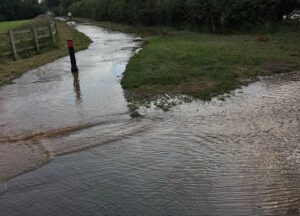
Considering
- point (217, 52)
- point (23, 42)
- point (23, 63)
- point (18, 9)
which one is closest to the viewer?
point (217, 52)

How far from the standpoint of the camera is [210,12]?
2456 centimetres

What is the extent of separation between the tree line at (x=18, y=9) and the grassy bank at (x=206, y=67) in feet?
257

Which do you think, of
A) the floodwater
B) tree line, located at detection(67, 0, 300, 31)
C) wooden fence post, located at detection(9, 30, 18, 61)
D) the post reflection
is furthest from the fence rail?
tree line, located at detection(67, 0, 300, 31)

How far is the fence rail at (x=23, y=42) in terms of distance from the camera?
60.4ft

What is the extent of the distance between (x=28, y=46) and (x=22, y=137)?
523 inches

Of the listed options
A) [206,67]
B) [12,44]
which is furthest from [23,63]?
[206,67]

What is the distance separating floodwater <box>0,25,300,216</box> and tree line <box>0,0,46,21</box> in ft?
273

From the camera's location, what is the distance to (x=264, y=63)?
12148 millimetres

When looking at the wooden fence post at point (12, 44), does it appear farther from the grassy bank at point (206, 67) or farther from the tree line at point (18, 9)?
the tree line at point (18, 9)

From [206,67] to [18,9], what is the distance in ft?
294

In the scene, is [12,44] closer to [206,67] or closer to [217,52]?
[217,52]

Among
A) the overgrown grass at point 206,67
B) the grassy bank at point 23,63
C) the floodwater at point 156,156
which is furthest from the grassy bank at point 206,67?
the grassy bank at point 23,63

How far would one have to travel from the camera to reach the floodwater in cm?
516

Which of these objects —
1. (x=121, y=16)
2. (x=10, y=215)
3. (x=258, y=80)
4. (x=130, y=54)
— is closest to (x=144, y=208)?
(x=10, y=215)
